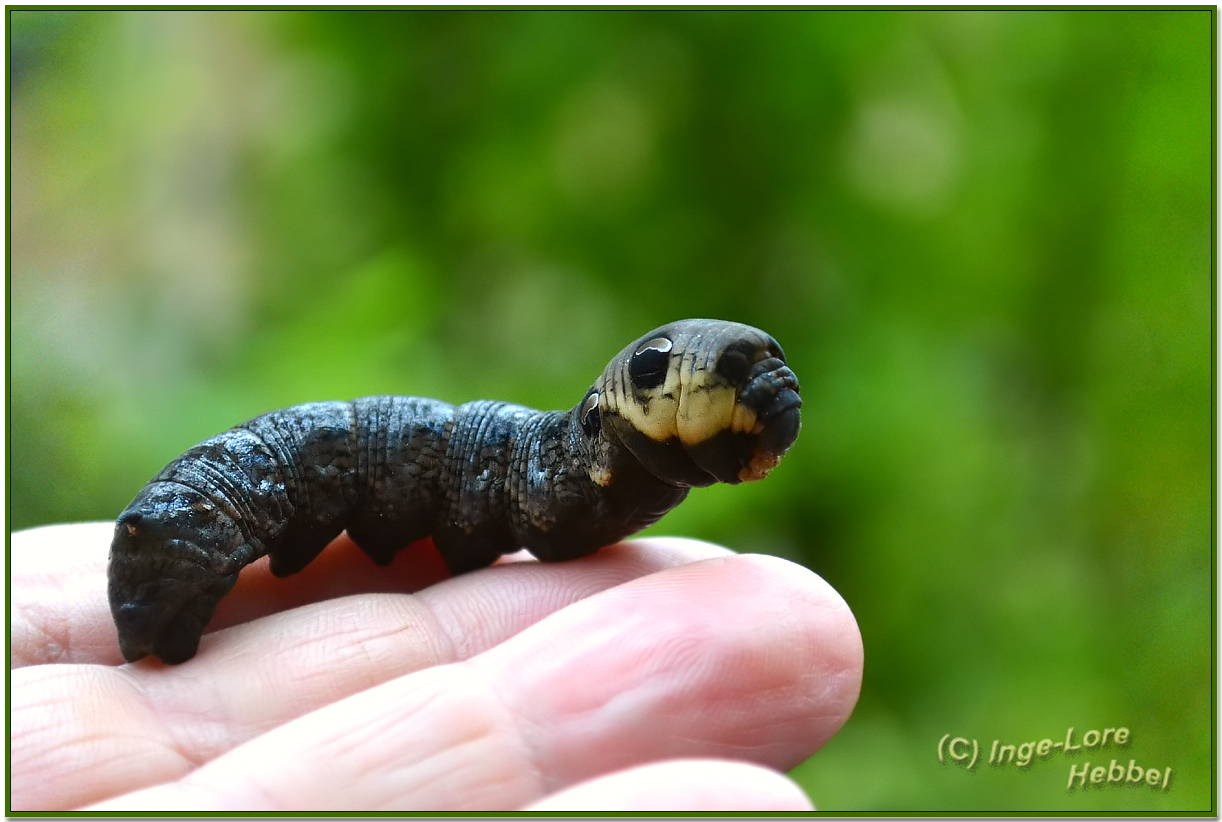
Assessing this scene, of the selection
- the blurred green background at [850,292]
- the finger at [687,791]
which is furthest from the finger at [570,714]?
the blurred green background at [850,292]

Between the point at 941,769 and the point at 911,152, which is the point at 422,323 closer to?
the point at 911,152

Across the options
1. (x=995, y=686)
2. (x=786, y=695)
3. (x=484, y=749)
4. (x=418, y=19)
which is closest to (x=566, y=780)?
(x=484, y=749)

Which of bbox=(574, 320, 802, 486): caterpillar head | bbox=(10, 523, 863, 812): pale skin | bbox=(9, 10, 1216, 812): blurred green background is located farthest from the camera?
bbox=(9, 10, 1216, 812): blurred green background

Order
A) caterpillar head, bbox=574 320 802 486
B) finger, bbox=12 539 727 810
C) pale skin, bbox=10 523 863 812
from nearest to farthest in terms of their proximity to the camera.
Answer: pale skin, bbox=10 523 863 812, finger, bbox=12 539 727 810, caterpillar head, bbox=574 320 802 486

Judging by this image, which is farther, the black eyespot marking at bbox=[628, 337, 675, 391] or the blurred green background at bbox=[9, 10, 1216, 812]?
the blurred green background at bbox=[9, 10, 1216, 812]

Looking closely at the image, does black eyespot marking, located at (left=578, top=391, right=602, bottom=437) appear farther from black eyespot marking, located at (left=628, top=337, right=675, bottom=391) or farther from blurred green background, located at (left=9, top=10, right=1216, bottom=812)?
blurred green background, located at (left=9, top=10, right=1216, bottom=812)

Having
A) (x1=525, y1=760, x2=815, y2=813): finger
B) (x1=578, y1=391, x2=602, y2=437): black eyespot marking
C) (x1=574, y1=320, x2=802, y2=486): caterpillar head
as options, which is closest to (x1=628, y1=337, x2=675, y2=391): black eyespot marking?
(x1=574, y1=320, x2=802, y2=486): caterpillar head

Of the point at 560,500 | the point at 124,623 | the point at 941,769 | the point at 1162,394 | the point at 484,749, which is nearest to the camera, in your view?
the point at 484,749

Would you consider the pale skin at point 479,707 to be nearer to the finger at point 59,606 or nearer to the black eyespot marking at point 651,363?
the finger at point 59,606
